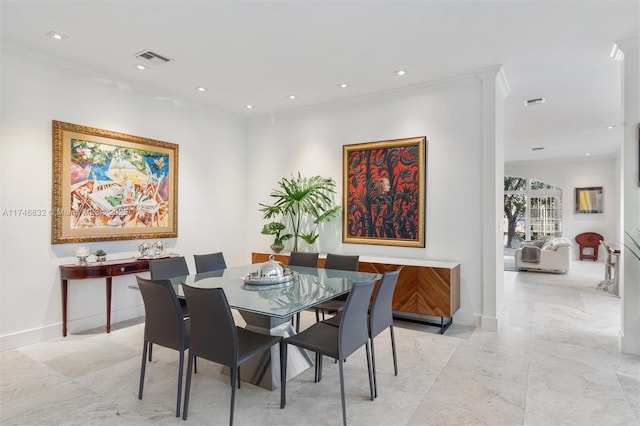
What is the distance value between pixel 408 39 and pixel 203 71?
232 centimetres

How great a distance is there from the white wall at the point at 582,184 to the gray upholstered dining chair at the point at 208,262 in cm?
1058

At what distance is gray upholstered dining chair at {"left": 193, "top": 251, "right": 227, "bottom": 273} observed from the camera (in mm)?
3852

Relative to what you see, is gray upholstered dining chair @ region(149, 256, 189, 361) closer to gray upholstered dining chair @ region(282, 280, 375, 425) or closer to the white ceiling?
gray upholstered dining chair @ region(282, 280, 375, 425)

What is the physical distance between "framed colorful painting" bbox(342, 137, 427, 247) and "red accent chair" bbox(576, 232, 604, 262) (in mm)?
8458

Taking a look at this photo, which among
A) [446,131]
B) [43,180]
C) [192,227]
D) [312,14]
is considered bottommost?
[192,227]

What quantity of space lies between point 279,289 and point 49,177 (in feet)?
9.55

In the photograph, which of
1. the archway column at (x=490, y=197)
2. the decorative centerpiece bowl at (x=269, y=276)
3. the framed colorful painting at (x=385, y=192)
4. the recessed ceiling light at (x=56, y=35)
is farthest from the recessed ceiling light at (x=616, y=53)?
the recessed ceiling light at (x=56, y=35)

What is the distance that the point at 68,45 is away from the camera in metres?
3.56

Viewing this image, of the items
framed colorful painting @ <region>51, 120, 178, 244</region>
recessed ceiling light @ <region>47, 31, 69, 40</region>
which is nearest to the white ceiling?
recessed ceiling light @ <region>47, 31, 69, 40</region>

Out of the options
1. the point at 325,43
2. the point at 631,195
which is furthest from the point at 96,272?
the point at 631,195

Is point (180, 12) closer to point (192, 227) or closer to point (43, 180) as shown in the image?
point (43, 180)

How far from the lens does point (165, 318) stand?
2.45 metres

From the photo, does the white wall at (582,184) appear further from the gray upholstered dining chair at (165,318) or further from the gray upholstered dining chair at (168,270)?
the gray upholstered dining chair at (165,318)

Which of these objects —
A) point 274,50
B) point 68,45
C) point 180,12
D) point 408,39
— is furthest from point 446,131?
point 68,45
